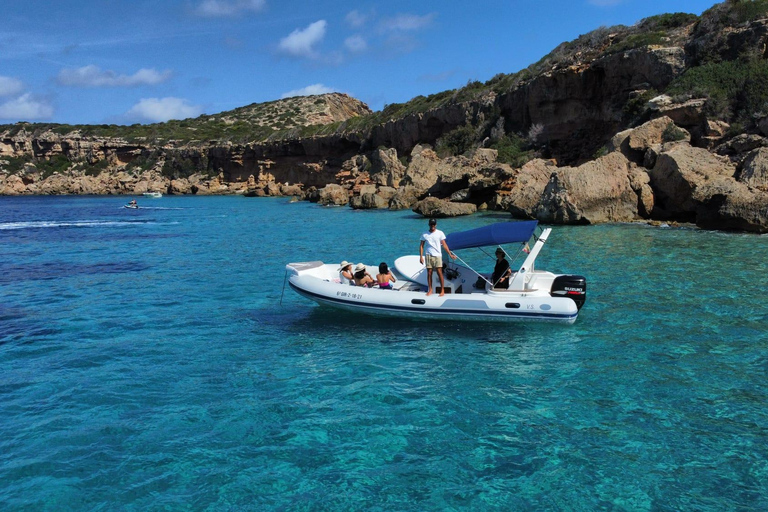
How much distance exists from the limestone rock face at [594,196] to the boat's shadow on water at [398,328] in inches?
556

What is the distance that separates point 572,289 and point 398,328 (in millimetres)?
3195

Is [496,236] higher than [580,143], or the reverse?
[580,143]

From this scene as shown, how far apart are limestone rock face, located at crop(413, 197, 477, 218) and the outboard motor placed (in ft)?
63.6

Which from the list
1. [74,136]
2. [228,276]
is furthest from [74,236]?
[74,136]

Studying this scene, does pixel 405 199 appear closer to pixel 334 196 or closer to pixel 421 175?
pixel 421 175

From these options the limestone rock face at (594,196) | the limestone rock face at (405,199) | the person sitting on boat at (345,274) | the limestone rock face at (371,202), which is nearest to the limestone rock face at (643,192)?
the limestone rock face at (594,196)

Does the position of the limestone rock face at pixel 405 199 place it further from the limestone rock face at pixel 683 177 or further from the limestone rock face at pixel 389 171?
the limestone rock face at pixel 683 177

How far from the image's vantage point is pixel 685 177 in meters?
21.3

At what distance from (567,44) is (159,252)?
40.2 meters

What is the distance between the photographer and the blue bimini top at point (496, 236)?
1043cm

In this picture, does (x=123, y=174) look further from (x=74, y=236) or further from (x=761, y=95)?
(x=761, y=95)

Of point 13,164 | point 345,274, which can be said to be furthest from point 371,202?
point 13,164

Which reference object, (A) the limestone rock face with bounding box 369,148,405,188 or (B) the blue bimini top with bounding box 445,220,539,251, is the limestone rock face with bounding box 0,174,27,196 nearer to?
(A) the limestone rock face with bounding box 369,148,405,188

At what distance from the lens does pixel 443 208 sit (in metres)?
29.8
